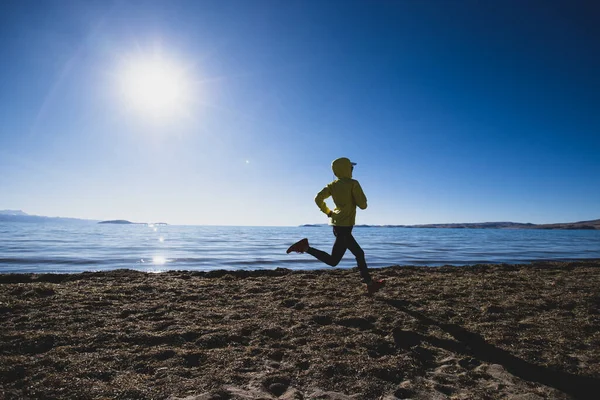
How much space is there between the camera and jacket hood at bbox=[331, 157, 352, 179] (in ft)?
21.0

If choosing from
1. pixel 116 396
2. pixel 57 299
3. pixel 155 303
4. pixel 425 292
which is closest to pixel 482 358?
pixel 425 292

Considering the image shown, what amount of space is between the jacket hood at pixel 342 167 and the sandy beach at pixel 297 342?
2412 mm

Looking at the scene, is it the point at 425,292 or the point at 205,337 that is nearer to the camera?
the point at 205,337

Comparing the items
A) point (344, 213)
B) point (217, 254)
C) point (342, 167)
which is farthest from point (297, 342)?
point (217, 254)

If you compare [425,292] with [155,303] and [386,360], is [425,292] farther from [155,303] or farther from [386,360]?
[155,303]

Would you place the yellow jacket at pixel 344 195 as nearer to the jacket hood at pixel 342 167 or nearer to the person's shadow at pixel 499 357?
the jacket hood at pixel 342 167

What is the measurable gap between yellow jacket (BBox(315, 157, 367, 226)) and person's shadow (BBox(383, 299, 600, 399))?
2203mm

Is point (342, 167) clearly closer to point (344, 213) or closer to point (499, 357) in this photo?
point (344, 213)

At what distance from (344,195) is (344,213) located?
1.16 ft

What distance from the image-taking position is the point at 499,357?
3.48 metres

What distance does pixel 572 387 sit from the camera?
9.41 ft

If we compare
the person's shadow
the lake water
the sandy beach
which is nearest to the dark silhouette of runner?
the sandy beach

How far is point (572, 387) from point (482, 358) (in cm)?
76

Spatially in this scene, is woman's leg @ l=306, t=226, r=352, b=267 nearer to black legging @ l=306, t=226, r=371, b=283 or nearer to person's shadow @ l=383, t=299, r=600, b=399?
black legging @ l=306, t=226, r=371, b=283
